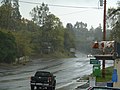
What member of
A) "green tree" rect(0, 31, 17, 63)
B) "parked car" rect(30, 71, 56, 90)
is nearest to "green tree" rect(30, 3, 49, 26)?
"green tree" rect(0, 31, 17, 63)

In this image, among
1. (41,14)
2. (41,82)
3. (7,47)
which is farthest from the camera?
(41,14)

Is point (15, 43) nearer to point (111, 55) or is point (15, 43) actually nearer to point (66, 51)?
point (111, 55)

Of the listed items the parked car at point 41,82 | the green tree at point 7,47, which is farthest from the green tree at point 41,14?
the parked car at point 41,82

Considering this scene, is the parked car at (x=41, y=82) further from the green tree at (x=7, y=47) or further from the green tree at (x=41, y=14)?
the green tree at (x=41, y=14)

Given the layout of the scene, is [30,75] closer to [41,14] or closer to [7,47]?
[7,47]

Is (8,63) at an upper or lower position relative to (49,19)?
lower

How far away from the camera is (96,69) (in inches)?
1607

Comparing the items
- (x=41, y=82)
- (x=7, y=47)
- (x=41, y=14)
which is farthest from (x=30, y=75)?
(x=41, y=14)

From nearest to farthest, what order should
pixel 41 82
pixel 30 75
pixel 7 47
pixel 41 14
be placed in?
pixel 41 82
pixel 30 75
pixel 7 47
pixel 41 14

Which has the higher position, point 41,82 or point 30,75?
point 41,82

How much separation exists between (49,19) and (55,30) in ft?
15.1

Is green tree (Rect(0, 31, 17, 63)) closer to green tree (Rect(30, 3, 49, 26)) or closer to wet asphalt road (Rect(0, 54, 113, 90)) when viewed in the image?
wet asphalt road (Rect(0, 54, 113, 90))

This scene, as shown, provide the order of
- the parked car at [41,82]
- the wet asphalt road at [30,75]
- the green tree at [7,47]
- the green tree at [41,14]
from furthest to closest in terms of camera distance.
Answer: the green tree at [41,14]
the green tree at [7,47]
the wet asphalt road at [30,75]
the parked car at [41,82]

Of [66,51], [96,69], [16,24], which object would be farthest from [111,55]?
→ [66,51]
